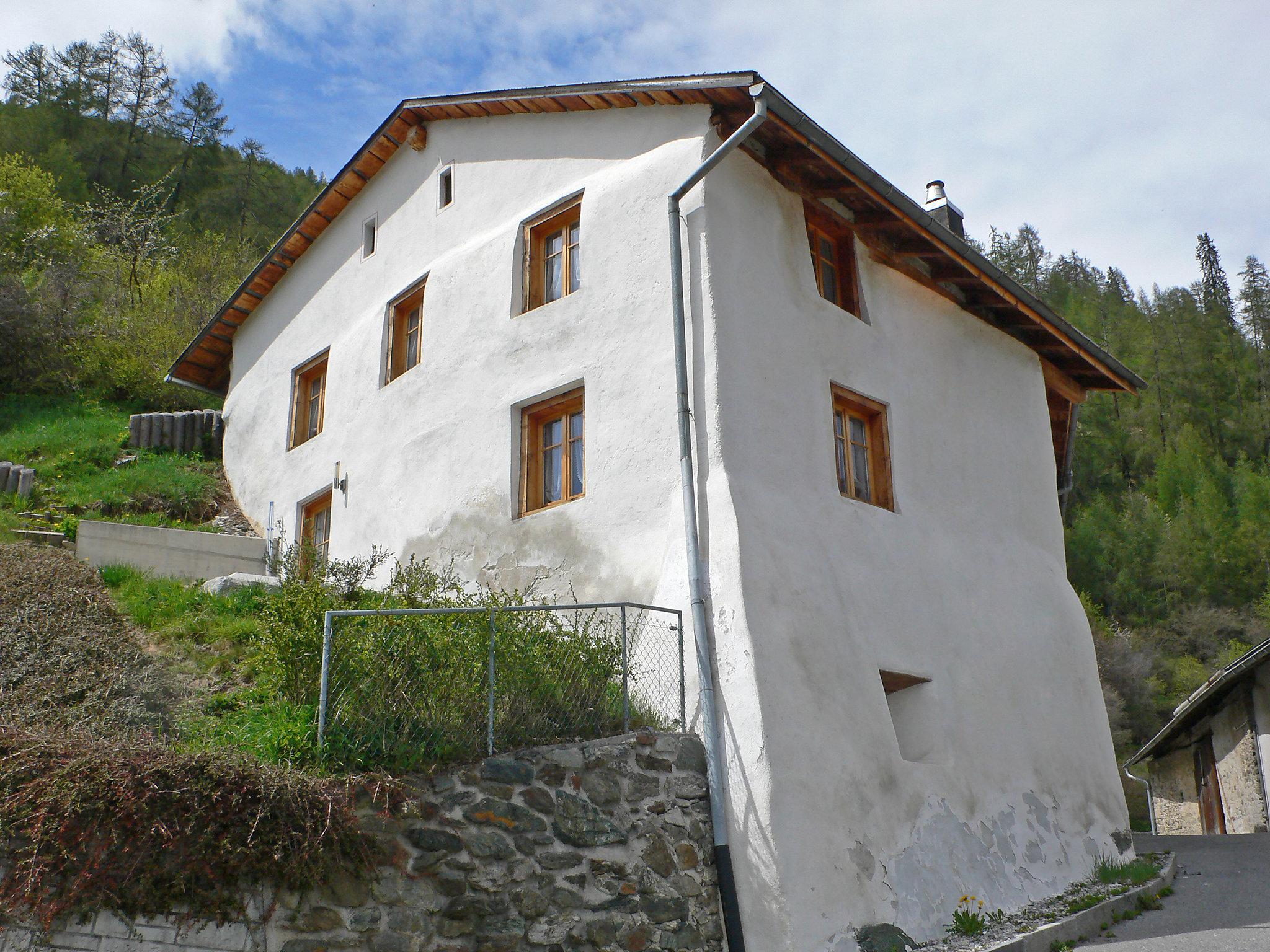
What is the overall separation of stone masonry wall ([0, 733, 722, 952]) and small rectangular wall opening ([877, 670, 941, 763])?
105 inches

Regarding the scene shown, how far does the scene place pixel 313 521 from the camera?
563 inches

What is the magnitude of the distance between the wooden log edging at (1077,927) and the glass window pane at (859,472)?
392 centimetres

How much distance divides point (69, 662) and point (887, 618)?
6784 mm

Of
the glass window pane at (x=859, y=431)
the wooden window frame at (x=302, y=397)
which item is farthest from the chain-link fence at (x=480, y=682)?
the wooden window frame at (x=302, y=397)

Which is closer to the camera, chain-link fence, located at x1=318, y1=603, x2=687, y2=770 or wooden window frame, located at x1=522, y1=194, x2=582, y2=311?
chain-link fence, located at x1=318, y1=603, x2=687, y2=770

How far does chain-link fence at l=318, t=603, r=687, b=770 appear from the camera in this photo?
6.92m

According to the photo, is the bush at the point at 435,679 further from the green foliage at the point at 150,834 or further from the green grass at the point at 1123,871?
the green grass at the point at 1123,871

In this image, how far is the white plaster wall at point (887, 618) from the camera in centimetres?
792

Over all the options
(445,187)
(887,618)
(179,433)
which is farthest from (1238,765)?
(179,433)

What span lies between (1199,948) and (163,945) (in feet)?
23.2

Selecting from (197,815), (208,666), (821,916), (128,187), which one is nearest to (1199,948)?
(821,916)

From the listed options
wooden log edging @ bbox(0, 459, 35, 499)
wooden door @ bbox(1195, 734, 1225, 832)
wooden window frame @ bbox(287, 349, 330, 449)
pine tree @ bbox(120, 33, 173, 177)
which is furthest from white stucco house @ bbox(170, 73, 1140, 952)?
pine tree @ bbox(120, 33, 173, 177)

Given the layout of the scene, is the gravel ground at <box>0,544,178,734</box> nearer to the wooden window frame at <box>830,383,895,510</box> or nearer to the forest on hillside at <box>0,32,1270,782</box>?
the wooden window frame at <box>830,383,895,510</box>

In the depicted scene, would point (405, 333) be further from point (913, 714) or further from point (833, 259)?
point (913, 714)
